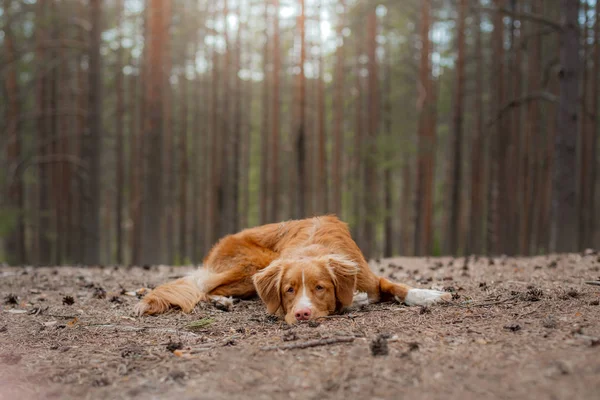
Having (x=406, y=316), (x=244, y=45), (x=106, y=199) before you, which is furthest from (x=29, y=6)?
(x=406, y=316)

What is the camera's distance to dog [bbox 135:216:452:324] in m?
4.97

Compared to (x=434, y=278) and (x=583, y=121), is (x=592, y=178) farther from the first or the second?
(x=434, y=278)

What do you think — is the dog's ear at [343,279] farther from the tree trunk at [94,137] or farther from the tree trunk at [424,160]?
the tree trunk at [424,160]

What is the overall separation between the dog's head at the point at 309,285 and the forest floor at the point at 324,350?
0.22 m

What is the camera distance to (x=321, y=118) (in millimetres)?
20406

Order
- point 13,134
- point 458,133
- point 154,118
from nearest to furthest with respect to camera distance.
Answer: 1. point 154,118
2. point 458,133
3. point 13,134

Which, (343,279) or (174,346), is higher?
(343,279)

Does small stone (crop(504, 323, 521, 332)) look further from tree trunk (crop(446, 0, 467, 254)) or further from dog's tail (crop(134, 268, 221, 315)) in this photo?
tree trunk (crop(446, 0, 467, 254))

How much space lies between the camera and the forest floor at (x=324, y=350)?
9.57 feet

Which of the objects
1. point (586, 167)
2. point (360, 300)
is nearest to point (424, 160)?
point (586, 167)

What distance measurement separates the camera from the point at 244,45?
27.7 m

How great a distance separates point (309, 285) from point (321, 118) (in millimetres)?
16063

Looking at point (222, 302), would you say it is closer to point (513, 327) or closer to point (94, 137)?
point (513, 327)

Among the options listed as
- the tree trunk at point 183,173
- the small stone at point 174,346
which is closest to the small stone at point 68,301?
the small stone at point 174,346
